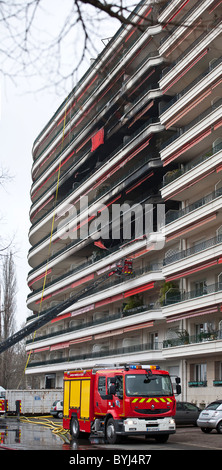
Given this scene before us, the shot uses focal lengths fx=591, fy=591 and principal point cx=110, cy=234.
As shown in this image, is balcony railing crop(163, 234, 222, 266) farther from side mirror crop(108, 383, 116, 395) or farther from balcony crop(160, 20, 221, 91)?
side mirror crop(108, 383, 116, 395)

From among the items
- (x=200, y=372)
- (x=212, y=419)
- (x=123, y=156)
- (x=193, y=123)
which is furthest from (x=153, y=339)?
(x=212, y=419)

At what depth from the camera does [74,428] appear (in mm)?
21297

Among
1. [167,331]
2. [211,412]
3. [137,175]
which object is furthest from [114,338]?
→ [211,412]

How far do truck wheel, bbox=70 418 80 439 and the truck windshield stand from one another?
355 centimetres

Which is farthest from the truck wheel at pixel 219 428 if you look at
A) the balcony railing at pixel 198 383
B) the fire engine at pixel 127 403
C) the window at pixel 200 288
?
the window at pixel 200 288

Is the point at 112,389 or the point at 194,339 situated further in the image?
the point at 194,339

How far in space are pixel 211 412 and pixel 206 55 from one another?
19.4 m

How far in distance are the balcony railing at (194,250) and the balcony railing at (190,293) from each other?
186 centimetres

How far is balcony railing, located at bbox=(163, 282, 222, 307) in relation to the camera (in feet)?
102

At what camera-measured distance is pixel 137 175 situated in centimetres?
4022

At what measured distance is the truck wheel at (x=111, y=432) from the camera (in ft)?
59.9

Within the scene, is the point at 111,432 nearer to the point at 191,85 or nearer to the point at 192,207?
the point at 192,207

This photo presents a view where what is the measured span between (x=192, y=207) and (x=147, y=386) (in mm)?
17129
